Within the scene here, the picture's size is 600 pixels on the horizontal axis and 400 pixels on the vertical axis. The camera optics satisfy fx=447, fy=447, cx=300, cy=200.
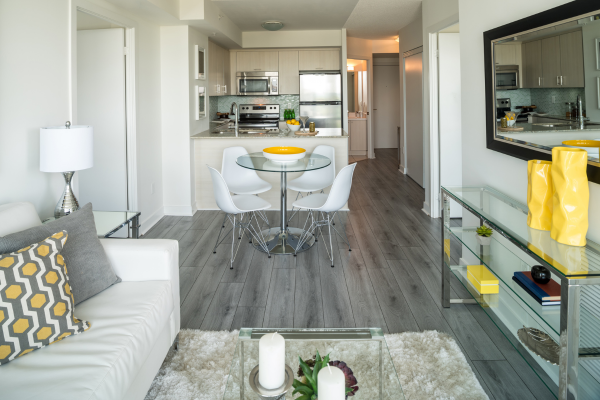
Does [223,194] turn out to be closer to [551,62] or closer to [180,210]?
[180,210]

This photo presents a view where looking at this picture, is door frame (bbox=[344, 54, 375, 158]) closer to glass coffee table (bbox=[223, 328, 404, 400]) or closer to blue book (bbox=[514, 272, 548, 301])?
blue book (bbox=[514, 272, 548, 301])

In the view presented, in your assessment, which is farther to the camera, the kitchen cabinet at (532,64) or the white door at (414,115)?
the white door at (414,115)

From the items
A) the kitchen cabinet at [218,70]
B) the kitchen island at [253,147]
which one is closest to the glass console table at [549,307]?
the kitchen island at [253,147]

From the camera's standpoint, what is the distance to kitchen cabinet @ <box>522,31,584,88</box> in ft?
6.18

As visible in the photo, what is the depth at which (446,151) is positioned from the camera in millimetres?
5270

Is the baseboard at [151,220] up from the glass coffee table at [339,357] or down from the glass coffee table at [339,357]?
up

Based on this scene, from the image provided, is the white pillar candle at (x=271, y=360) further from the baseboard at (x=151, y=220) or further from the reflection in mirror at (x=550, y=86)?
the baseboard at (x=151, y=220)

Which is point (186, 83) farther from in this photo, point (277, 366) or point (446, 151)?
point (277, 366)

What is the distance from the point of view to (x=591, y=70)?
179cm

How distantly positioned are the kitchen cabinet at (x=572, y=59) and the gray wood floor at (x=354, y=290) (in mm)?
1154

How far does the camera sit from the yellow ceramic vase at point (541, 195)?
6.44 feet

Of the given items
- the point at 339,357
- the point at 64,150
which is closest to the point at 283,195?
the point at 64,150

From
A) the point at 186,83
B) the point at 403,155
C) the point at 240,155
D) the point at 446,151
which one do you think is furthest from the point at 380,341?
the point at 403,155

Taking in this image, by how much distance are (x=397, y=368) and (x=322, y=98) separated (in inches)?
254
